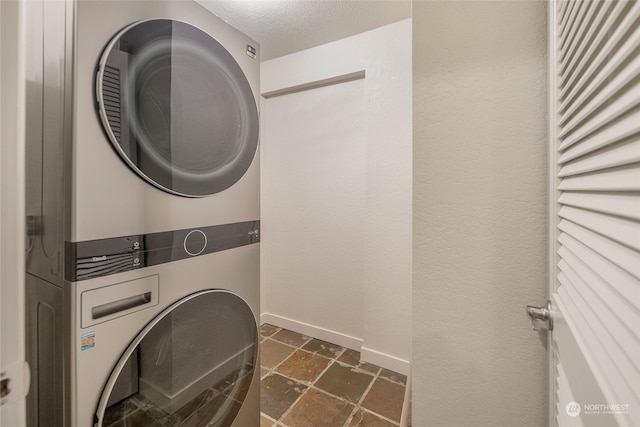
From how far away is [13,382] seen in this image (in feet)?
1.15

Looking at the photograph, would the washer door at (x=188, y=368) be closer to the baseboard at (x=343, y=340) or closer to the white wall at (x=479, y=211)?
the white wall at (x=479, y=211)

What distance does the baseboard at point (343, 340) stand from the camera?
1745 mm

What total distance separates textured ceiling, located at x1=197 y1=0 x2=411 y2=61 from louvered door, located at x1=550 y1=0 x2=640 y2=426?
1.27 metres

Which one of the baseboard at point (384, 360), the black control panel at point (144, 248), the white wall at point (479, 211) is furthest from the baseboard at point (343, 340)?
the black control panel at point (144, 248)

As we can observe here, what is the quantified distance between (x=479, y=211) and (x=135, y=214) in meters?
0.97

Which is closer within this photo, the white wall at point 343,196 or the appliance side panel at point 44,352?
the appliance side panel at point 44,352

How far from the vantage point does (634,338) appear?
30 cm

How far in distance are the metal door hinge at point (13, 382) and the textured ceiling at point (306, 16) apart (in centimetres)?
187

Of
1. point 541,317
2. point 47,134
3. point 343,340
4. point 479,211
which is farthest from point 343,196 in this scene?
point 47,134

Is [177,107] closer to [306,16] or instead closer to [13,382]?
[13,382]

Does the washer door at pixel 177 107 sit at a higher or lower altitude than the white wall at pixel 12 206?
higher

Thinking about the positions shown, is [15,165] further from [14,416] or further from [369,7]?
[369,7]

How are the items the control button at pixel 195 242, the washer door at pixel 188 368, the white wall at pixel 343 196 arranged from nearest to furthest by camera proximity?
the washer door at pixel 188 368 → the control button at pixel 195 242 → the white wall at pixel 343 196

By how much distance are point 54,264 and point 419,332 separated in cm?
103
